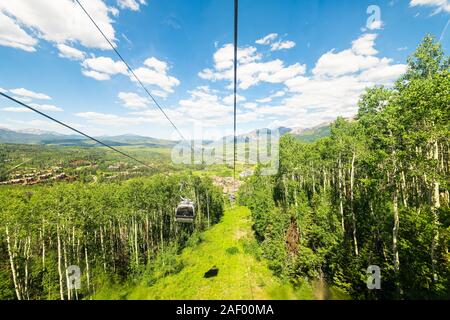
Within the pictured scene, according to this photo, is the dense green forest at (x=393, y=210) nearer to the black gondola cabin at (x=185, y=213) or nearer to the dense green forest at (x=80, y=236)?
the black gondola cabin at (x=185, y=213)

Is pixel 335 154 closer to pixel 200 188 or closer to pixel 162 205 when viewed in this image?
pixel 162 205

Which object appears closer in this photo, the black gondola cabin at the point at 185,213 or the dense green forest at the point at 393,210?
the dense green forest at the point at 393,210

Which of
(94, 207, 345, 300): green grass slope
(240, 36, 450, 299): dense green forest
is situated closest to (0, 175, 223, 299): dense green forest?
(94, 207, 345, 300): green grass slope

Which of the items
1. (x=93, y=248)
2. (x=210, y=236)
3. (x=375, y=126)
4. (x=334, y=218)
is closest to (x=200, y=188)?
(x=210, y=236)

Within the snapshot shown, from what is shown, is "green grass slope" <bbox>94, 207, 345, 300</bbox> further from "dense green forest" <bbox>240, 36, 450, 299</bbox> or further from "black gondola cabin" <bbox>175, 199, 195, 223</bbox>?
"black gondola cabin" <bbox>175, 199, 195, 223</bbox>

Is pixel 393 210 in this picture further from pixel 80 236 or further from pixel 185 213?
pixel 80 236

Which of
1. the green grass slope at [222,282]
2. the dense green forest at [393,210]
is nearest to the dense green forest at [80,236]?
the green grass slope at [222,282]
